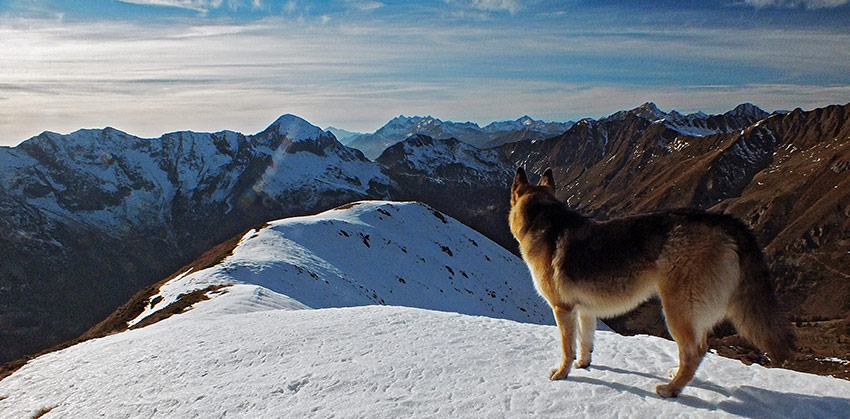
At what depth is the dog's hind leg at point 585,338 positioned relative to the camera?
845cm

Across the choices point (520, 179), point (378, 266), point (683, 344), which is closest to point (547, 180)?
point (520, 179)

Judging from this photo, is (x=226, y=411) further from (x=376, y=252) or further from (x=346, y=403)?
(x=376, y=252)

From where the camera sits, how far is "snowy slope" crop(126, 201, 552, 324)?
35.6m

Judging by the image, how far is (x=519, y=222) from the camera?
8469 millimetres

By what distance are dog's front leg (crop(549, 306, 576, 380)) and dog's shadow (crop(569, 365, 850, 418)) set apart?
1.02 m

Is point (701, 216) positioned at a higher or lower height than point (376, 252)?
higher

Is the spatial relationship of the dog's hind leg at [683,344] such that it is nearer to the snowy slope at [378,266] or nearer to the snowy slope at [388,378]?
the snowy slope at [388,378]

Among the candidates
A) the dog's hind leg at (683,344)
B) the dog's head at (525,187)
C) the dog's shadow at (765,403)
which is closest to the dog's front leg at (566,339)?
the dog's shadow at (765,403)

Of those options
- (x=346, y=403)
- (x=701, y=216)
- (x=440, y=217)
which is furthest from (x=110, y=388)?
(x=440, y=217)

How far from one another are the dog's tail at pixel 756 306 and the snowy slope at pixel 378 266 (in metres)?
22.8

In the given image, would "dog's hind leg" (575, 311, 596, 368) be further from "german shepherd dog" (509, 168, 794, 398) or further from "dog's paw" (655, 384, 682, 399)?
"dog's paw" (655, 384, 682, 399)

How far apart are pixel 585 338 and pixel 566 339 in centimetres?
67

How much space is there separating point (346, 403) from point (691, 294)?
5.81 m

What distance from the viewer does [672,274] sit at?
6566 mm
